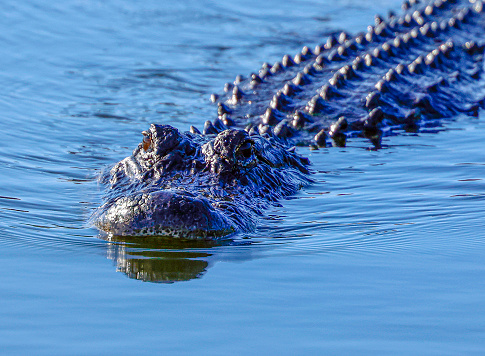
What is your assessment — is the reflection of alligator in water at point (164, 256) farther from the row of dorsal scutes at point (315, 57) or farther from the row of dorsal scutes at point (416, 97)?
the row of dorsal scutes at point (315, 57)

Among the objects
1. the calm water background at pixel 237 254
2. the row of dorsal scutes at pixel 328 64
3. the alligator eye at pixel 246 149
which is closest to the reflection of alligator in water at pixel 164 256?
the calm water background at pixel 237 254

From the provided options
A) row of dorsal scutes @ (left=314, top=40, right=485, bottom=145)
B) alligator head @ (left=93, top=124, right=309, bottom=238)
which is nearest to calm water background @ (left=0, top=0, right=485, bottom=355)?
alligator head @ (left=93, top=124, right=309, bottom=238)

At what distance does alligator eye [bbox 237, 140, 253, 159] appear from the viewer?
18.6ft

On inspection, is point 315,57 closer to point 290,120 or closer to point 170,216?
point 290,120

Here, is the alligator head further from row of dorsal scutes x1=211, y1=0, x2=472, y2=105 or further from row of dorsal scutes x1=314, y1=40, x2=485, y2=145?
row of dorsal scutes x1=211, y1=0, x2=472, y2=105

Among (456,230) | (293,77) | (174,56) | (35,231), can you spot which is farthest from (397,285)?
(174,56)

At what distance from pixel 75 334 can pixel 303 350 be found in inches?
37.2

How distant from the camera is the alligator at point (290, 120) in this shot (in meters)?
4.74

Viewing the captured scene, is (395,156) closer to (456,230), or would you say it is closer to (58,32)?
(456,230)

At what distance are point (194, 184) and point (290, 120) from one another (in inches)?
112

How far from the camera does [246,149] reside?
5.69 metres

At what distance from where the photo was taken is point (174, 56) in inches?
465

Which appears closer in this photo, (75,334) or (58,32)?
(75,334)

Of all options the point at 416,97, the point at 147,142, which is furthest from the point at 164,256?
the point at 416,97
